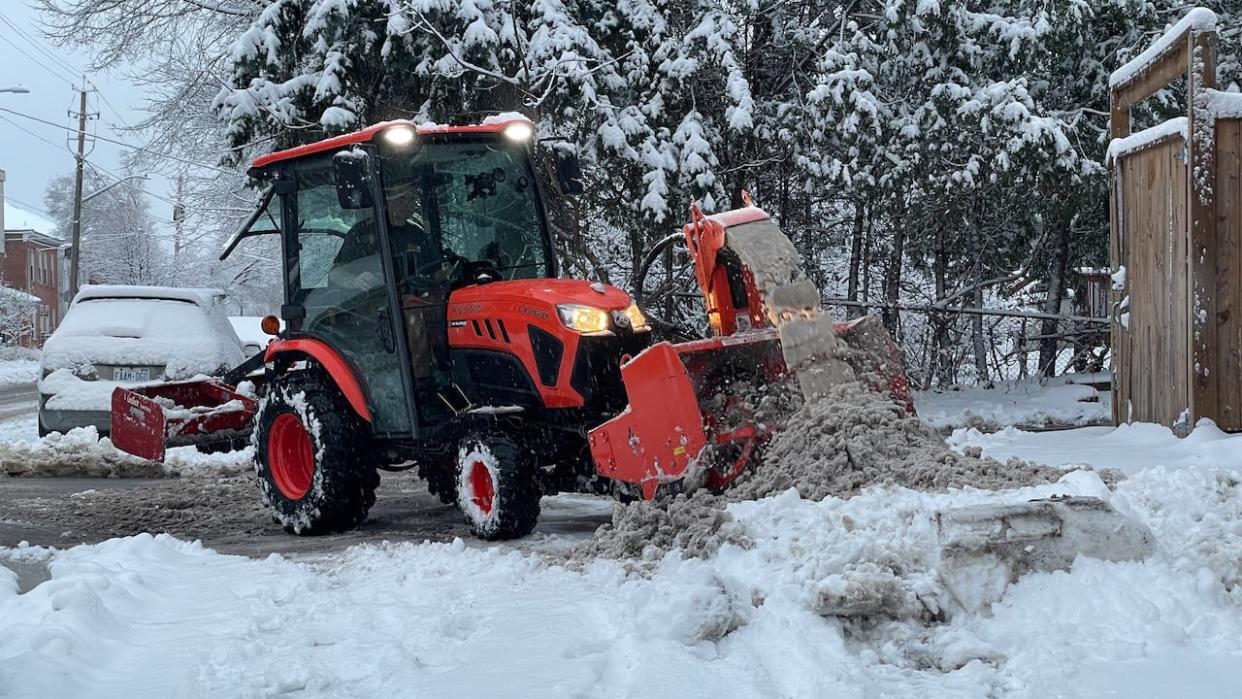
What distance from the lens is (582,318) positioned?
638cm

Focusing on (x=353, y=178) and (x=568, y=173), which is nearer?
(x=353, y=178)

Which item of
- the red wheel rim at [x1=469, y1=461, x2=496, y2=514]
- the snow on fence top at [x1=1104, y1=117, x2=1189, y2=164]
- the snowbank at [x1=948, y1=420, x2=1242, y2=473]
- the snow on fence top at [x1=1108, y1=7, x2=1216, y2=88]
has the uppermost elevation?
the snow on fence top at [x1=1108, y1=7, x2=1216, y2=88]

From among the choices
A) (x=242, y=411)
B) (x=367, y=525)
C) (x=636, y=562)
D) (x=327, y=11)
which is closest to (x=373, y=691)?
(x=636, y=562)

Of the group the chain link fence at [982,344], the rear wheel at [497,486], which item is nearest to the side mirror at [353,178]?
the rear wheel at [497,486]

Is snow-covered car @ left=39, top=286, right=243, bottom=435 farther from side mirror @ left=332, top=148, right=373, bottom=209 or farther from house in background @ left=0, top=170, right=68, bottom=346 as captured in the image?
house in background @ left=0, top=170, right=68, bottom=346

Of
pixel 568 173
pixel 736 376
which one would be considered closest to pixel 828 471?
pixel 736 376

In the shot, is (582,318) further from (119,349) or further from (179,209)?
(179,209)

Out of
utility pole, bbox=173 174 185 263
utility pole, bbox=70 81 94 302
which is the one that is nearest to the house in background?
utility pole, bbox=70 81 94 302

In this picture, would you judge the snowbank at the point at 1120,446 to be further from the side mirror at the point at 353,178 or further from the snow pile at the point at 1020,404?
the side mirror at the point at 353,178

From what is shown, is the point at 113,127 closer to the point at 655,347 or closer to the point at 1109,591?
the point at 655,347

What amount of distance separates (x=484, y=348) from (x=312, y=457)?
5.31ft

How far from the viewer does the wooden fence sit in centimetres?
683

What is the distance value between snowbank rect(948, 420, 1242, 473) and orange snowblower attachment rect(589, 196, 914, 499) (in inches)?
31.4

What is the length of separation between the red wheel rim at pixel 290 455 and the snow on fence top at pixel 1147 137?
5.88m
